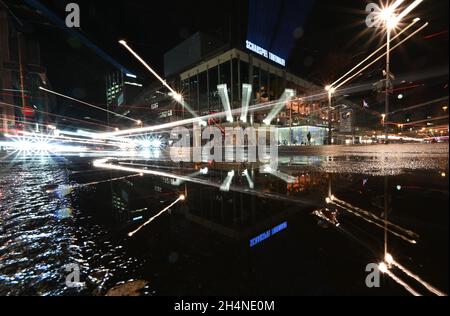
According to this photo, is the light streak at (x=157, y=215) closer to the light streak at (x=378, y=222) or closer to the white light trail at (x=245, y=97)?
the light streak at (x=378, y=222)

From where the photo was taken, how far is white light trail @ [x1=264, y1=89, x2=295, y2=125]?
3688 cm

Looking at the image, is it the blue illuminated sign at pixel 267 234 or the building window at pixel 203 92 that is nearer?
the blue illuminated sign at pixel 267 234

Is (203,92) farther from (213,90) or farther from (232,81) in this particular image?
(232,81)

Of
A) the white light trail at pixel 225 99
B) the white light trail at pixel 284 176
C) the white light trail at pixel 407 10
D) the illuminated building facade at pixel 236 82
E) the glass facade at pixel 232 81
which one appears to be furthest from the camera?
the white light trail at pixel 225 99

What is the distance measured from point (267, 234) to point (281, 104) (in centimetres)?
3889

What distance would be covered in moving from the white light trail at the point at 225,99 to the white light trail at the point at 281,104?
6.92m

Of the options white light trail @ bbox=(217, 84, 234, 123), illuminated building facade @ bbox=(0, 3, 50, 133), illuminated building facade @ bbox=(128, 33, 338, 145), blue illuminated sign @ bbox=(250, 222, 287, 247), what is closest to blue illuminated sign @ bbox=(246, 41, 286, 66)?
illuminated building facade @ bbox=(128, 33, 338, 145)

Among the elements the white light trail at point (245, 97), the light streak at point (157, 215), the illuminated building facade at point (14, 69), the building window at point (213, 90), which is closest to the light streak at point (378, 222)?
the light streak at point (157, 215)

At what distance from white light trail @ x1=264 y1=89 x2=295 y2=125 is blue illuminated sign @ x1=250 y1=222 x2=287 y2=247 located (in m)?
35.3

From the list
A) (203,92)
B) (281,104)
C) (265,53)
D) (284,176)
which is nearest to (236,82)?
(265,53)

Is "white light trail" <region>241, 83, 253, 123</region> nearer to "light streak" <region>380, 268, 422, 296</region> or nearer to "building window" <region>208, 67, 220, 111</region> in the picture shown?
"building window" <region>208, 67, 220, 111</region>

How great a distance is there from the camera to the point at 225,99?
34062 millimetres

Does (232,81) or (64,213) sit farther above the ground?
(232,81)

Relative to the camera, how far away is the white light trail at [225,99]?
110 feet
